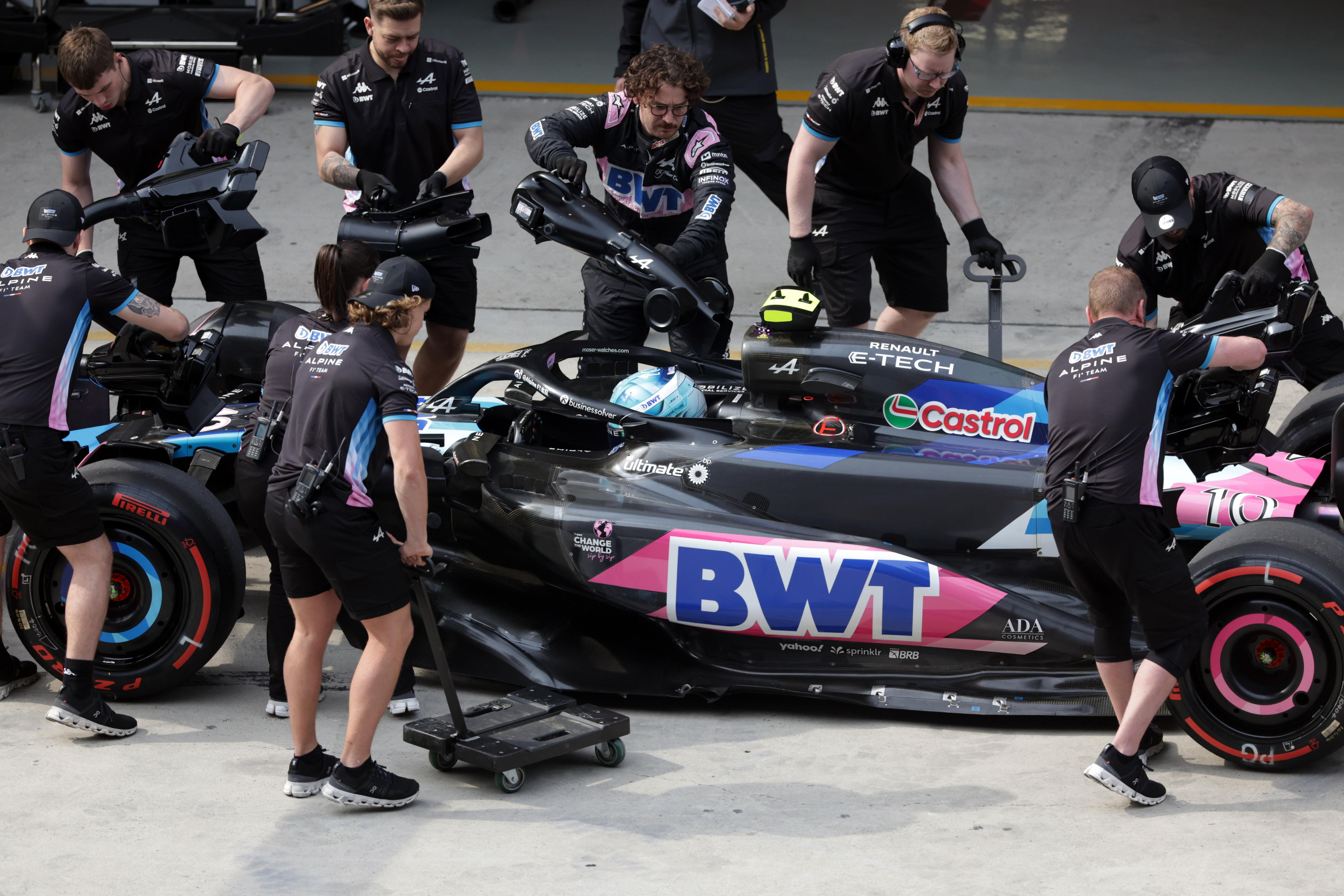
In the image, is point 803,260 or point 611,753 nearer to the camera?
point 611,753

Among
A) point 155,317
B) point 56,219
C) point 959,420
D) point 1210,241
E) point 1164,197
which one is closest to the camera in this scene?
point 56,219

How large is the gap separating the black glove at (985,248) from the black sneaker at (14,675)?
13.3 feet

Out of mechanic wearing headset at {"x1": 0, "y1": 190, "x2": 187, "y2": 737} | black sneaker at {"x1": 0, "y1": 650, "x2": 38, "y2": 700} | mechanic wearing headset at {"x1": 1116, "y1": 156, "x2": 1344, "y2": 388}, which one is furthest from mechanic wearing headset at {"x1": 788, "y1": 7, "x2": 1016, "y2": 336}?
black sneaker at {"x1": 0, "y1": 650, "x2": 38, "y2": 700}

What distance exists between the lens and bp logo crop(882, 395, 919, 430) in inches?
209

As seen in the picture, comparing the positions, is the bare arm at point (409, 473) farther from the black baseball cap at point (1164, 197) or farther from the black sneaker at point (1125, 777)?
the black baseball cap at point (1164, 197)

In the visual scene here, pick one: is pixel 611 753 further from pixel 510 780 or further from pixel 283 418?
pixel 283 418

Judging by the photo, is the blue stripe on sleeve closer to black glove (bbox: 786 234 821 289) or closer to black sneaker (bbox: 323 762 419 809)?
black glove (bbox: 786 234 821 289)

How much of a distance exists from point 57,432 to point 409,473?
1462 millimetres

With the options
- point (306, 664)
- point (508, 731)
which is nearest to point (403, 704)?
point (508, 731)

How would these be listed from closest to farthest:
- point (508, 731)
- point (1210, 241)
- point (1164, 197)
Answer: point (508, 731) < point (1164, 197) < point (1210, 241)

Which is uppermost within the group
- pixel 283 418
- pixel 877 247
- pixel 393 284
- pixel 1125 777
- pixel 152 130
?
pixel 152 130

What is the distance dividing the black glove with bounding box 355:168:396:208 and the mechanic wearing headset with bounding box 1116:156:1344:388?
2959mm

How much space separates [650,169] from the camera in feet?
20.2

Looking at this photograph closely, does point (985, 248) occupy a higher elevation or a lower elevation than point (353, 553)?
higher
